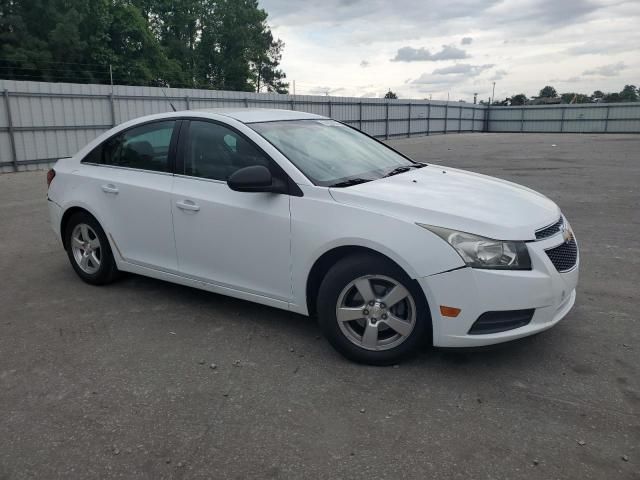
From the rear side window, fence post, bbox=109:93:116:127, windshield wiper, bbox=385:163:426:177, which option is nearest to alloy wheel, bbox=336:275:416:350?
windshield wiper, bbox=385:163:426:177

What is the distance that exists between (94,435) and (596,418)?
2.55m

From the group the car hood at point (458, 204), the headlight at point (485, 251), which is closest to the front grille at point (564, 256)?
the car hood at point (458, 204)

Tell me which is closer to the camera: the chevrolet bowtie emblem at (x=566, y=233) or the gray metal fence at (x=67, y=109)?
the chevrolet bowtie emblem at (x=566, y=233)

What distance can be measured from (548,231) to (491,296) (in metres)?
0.68

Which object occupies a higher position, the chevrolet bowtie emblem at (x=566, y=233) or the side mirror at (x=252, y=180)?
the side mirror at (x=252, y=180)

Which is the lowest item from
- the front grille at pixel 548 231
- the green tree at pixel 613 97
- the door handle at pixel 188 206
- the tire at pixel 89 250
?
the tire at pixel 89 250

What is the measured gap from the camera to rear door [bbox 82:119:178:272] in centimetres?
419

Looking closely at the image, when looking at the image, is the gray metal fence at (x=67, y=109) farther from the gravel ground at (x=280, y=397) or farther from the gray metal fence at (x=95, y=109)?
the gravel ground at (x=280, y=397)

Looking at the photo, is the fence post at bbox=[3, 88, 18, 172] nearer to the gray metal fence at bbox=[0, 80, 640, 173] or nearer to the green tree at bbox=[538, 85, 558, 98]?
the gray metal fence at bbox=[0, 80, 640, 173]

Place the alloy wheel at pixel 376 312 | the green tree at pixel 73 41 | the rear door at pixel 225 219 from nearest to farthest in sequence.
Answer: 1. the alloy wheel at pixel 376 312
2. the rear door at pixel 225 219
3. the green tree at pixel 73 41

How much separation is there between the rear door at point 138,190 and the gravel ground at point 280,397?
505mm

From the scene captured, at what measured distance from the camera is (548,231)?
3305 millimetres

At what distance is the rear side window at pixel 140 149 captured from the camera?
4.30 metres

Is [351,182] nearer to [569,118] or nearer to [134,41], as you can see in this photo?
[134,41]
